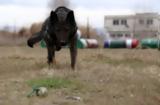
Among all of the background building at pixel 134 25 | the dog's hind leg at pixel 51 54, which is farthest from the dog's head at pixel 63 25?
the background building at pixel 134 25

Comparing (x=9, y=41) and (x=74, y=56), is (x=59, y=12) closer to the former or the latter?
(x=74, y=56)

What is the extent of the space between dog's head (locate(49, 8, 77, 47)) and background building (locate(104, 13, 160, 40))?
8073 centimetres

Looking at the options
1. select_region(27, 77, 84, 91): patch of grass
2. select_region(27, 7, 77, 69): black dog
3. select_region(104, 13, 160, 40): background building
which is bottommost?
select_region(104, 13, 160, 40): background building

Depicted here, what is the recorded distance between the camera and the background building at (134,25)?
99312 millimetres

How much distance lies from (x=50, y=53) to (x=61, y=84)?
5565 mm

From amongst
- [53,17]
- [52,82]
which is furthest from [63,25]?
[52,82]

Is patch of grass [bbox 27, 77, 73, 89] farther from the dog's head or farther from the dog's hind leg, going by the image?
the dog's hind leg

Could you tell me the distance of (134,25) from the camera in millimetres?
102312

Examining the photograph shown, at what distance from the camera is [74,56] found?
1625cm

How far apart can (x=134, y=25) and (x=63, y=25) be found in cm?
8805

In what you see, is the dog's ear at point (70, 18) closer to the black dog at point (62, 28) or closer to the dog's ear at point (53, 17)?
the black dog at point (62, 28)

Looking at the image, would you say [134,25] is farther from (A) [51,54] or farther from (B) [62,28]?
(B) [62,28]

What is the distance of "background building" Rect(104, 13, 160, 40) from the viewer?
99.3 metres

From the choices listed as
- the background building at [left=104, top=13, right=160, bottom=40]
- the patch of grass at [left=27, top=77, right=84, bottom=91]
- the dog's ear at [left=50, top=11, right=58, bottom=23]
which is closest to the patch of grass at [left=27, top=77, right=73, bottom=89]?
the patch of grass at [left=27, top=77, right=84, bottom=91]
